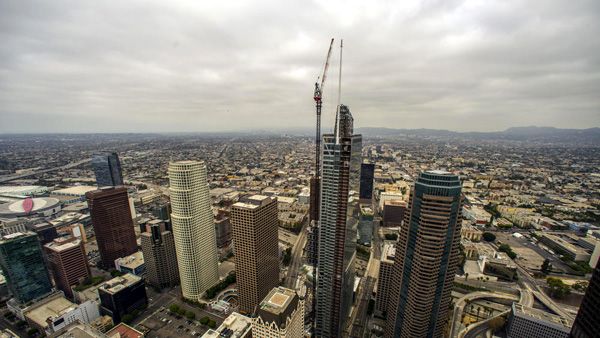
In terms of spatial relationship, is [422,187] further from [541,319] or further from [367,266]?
[367,266]

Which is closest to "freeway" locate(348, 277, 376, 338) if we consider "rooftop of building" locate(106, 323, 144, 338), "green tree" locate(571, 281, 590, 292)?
"rooftop of building" locate(106, 323, 144, 338)

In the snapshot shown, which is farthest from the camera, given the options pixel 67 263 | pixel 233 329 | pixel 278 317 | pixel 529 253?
pixel 529 253

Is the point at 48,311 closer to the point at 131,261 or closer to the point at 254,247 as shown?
the point at 131,261

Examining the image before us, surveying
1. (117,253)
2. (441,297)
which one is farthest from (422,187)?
(117,253)

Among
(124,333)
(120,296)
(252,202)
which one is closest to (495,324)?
(252,202)

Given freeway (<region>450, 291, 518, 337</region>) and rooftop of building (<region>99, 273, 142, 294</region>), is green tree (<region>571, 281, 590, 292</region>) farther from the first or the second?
rooftop of building (<region>99, 273, 142, 294</region>)

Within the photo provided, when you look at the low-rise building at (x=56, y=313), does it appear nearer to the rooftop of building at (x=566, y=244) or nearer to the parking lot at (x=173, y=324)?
the parking lot at (x=173, y=324)
